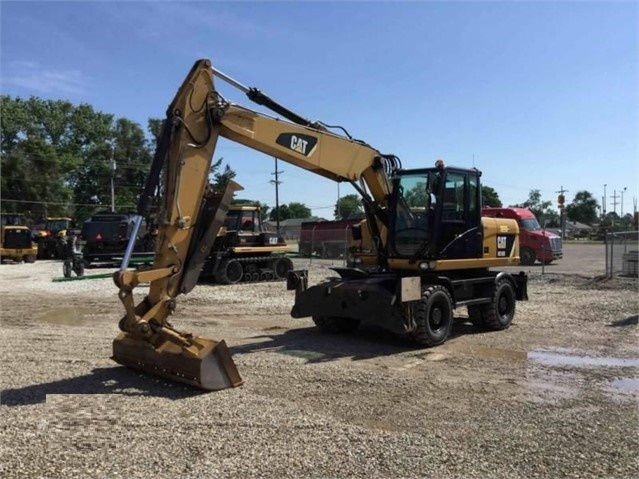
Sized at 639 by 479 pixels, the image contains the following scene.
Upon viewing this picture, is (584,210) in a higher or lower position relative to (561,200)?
higher

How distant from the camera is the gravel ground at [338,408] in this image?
4477mm

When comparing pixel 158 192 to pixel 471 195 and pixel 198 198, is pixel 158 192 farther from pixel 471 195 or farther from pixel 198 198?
pixel 471 195

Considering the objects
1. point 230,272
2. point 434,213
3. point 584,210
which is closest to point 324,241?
point 230,272

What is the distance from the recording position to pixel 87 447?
15.4 ft

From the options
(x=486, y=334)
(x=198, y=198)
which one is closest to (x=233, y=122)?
(x=198, y=198)

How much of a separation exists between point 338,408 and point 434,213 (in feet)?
14.9

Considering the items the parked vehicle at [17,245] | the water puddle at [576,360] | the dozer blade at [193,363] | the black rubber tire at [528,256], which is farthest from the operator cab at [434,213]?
the parked vehicle at [17,245]

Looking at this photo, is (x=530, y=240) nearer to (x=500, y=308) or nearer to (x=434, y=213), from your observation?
(x=500, y=308)

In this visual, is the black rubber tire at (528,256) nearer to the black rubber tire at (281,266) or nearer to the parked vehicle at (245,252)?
the black rubber tire at (281,266)

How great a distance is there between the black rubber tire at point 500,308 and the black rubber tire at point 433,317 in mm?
1467

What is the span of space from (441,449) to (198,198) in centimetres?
412

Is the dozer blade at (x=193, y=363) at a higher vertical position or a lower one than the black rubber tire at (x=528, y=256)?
lower

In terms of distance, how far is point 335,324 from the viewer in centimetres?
1037

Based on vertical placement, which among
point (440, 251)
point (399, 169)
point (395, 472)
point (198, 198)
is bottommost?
point (395, 472)
